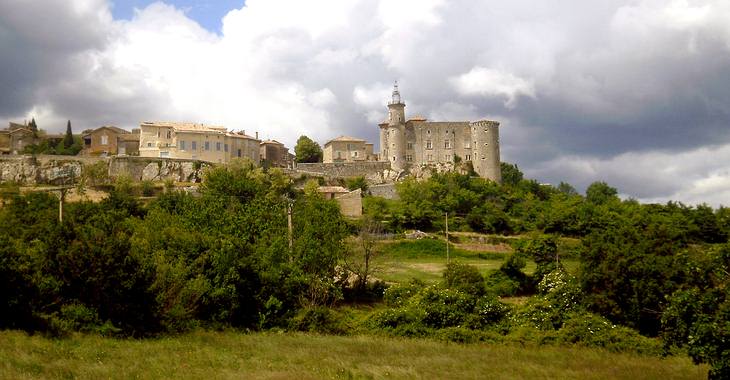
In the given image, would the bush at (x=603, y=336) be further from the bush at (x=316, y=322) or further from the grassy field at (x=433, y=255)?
the grassy field at (x=433, y=255)

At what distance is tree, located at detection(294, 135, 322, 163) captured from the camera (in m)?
92.6

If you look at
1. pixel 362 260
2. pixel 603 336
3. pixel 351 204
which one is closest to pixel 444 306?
pixel 603 336

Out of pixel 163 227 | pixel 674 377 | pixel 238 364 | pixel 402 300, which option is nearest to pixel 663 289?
pixel 674 377

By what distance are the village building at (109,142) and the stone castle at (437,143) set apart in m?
33.1

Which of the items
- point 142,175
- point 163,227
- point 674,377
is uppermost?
point 142,175

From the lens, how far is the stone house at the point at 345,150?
301 feet

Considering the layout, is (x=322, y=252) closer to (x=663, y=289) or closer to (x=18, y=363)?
(x=663, y=289)

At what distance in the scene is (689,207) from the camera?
6662 centimetres

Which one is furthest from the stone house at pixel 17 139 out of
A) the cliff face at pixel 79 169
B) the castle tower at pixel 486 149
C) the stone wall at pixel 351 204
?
the castle tower at pixel 486 149

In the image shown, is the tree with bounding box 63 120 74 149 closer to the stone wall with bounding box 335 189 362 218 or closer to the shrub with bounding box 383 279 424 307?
the stone wall with bounding box 335 189 362 218

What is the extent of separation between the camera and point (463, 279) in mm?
29547

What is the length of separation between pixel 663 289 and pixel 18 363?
20.6 m

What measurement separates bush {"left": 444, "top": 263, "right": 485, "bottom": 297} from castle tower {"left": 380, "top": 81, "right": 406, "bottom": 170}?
5882cm

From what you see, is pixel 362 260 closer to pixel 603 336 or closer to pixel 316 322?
pixel 316 322
